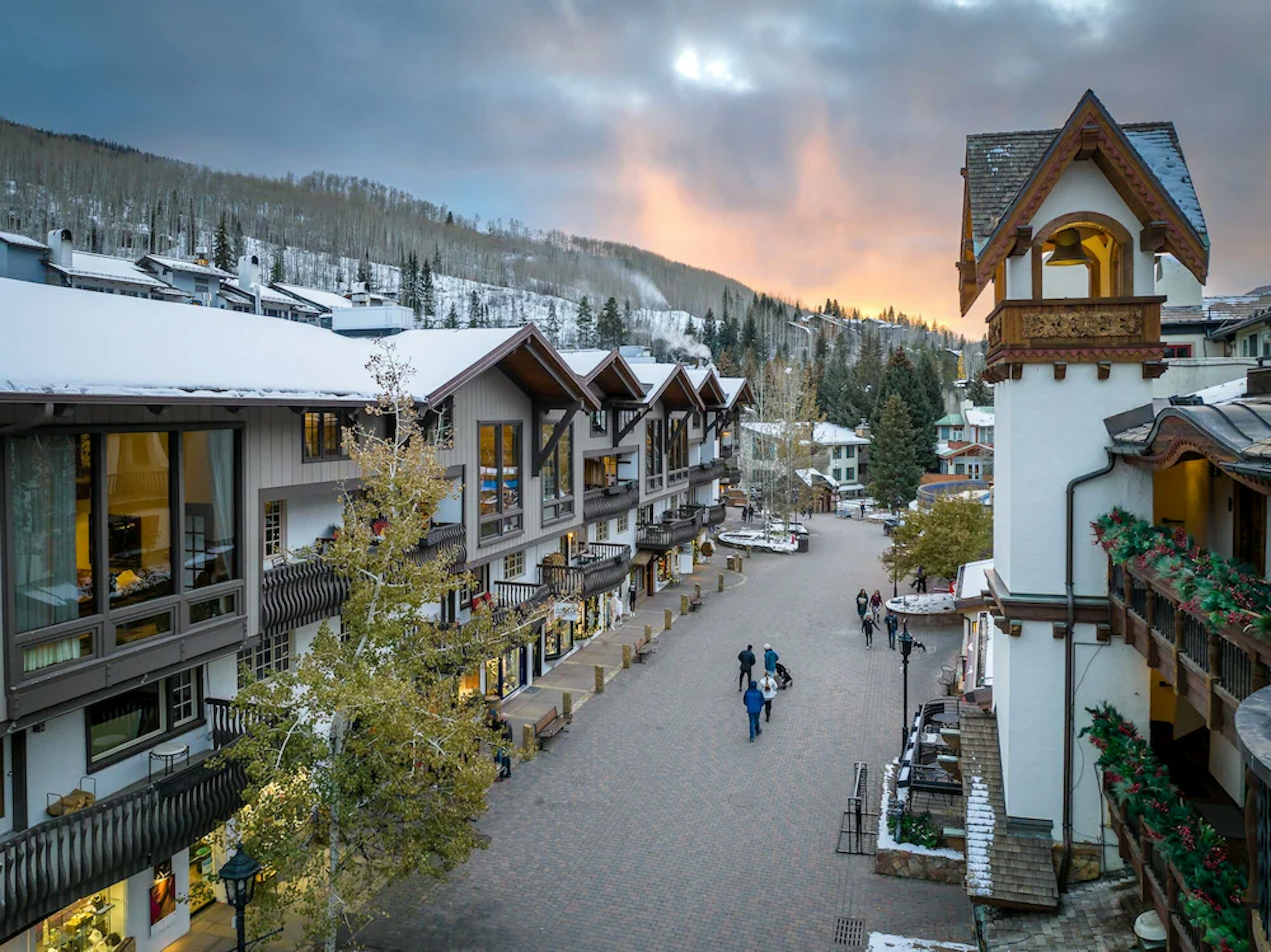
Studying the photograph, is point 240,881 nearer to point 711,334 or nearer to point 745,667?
point 745,667

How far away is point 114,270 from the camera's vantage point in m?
42.2

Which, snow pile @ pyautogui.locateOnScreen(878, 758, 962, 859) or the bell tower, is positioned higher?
the bell tower

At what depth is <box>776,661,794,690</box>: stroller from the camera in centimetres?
2584

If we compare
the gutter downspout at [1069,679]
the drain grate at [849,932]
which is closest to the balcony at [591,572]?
the drain grate at [849,932]

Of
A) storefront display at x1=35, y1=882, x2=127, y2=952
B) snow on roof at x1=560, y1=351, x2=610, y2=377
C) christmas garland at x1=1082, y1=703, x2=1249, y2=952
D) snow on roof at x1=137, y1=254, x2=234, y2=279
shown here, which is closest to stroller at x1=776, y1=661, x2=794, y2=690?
snow on roof at x1=560, y1=351, x2=610, y2=377

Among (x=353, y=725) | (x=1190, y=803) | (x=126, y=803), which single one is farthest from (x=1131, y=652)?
(x=126, y=803)

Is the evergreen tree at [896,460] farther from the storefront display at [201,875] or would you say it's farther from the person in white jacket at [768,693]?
the storefront display at [201,875]

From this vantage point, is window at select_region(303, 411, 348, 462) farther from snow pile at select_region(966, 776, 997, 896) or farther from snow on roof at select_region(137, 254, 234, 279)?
snow on roof at select_region(137, 254, 234, 279)

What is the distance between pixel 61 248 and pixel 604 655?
20.2 m

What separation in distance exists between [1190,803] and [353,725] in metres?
11.4

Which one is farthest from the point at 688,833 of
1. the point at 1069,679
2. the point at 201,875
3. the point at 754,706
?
the point at 201,875

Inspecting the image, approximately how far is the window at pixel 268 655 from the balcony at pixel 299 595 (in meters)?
0.50

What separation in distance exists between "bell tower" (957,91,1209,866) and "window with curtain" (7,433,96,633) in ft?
42.5

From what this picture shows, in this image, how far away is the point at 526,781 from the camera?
62.5 feet
